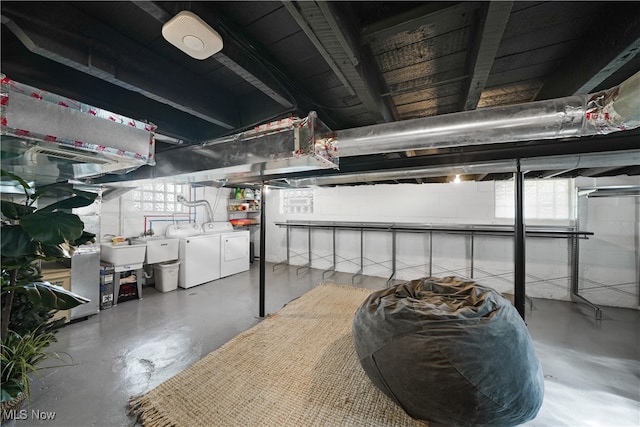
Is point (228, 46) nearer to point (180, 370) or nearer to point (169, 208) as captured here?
point (180, 370)

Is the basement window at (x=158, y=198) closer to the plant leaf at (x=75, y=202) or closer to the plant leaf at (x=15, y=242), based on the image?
the plant leaf at (x=75, y=202)

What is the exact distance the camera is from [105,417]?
1.42 m

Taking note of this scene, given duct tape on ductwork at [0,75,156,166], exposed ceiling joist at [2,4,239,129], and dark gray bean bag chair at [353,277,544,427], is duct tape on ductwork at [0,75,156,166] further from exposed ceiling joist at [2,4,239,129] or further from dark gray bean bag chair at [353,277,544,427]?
dark gray bean bag chair at [353,277,544,427]

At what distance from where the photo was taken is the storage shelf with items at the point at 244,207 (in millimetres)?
5462

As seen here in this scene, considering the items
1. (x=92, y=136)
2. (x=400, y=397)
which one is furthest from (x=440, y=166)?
(x=92, y=136)

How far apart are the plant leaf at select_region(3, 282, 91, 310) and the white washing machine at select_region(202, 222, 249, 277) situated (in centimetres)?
313

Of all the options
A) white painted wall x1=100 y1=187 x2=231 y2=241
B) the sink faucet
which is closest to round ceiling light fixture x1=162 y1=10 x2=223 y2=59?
white painted wall x1=100 y1=187 x2=231 y2=241

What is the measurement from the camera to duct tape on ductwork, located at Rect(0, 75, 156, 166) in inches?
39.5

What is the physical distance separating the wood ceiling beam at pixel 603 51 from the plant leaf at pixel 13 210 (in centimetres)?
272

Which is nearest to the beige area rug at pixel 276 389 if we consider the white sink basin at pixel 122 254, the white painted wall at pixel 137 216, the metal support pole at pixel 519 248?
the metal support pole at pixel 519 248

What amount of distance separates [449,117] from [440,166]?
1.31 m

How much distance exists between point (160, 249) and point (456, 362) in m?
3.99

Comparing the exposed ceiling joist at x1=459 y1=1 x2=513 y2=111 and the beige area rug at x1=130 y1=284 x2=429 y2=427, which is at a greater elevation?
the exposed ceiling joist at x1=459 y1=1 x2=513 y2=111

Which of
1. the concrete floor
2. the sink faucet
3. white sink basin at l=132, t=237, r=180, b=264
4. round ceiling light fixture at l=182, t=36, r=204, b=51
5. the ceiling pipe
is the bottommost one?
the concrete floor
